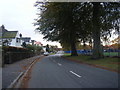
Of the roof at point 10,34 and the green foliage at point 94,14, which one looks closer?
the green foliage at point 94,14

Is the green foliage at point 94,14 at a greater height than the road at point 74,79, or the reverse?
the green foliage at point 94,14

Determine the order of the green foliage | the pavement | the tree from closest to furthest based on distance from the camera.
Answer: the pavement → the green foliage → the tree

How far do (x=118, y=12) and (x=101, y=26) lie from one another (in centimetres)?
462

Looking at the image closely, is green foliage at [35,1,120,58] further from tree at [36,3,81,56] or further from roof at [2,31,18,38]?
roof at [2,31,18,38]

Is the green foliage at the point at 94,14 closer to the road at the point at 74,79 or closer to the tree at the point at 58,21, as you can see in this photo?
the tree at the point at 58,21

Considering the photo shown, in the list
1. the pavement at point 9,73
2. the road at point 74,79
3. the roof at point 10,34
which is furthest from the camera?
the roof at point 10,34

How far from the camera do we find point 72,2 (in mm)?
22609

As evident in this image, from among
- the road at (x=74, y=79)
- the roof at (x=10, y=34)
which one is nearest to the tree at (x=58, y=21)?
the road at (x=74, y=79)

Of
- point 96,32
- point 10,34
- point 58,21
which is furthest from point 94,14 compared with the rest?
point 10,34

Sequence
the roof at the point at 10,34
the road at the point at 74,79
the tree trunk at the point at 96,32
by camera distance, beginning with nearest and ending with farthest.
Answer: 1. the road at the point at 74,79
2. the tree trunk at the point at 96,32
3. the roof at the point at 10,34

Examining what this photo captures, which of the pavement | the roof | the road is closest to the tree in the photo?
the pavement

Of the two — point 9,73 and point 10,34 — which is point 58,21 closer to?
point 9,73

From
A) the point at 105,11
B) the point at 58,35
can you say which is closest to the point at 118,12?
the point at 105,11

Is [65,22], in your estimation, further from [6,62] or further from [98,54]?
[6,62]
